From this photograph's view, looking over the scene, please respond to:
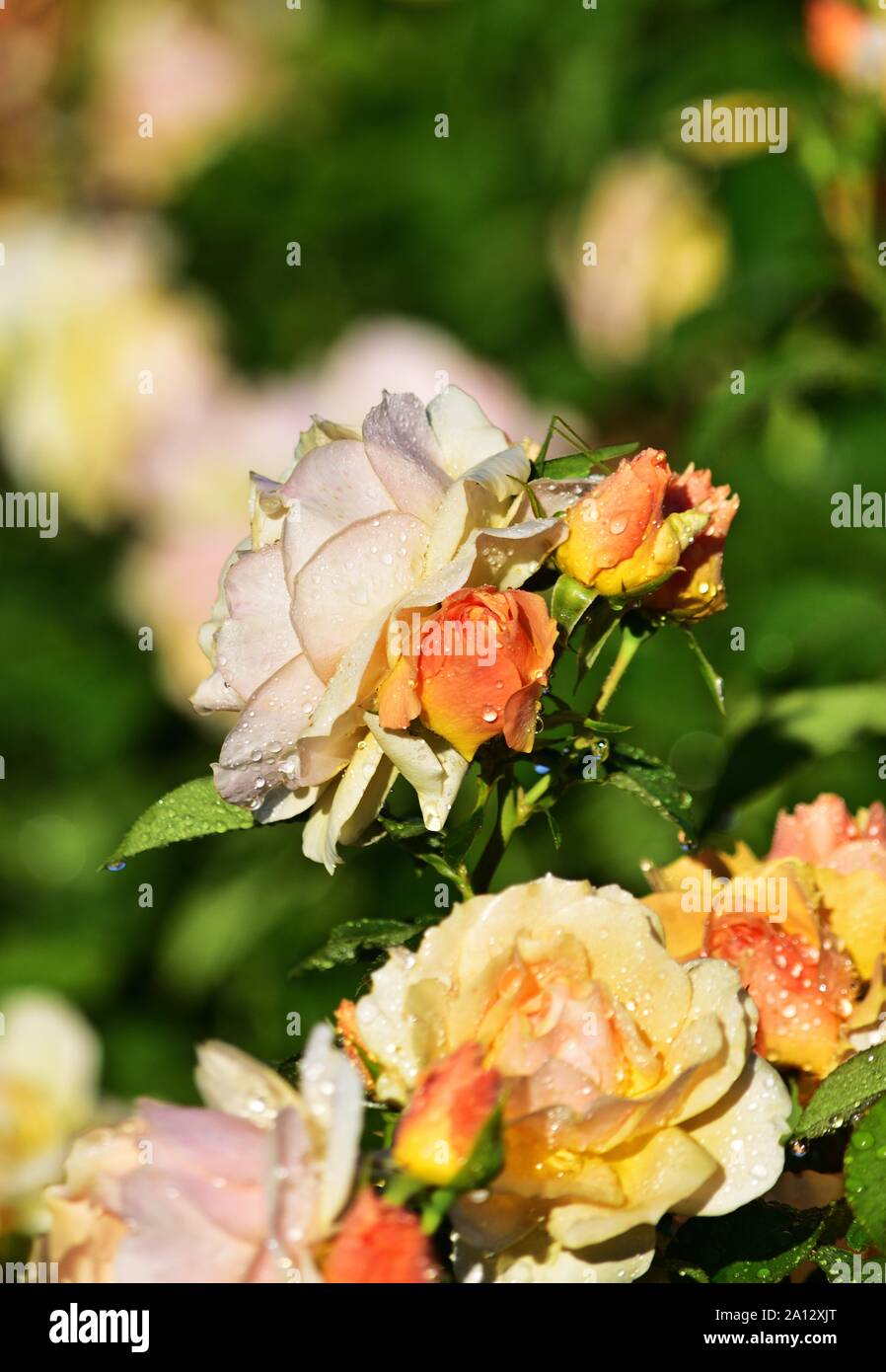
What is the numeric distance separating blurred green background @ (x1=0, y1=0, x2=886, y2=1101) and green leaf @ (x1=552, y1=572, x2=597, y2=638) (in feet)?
1.12

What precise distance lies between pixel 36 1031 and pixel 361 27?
198cm

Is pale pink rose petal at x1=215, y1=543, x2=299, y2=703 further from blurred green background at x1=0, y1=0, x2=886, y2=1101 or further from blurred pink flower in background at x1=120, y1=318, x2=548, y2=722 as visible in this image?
blurred pink flower in background at x1=120, y1=318, x2=548, y2=722

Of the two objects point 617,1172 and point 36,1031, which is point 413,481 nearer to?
point 617,1172

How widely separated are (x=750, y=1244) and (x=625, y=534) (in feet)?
1.03

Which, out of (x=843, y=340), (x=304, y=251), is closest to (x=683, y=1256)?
(x=843, y=340)

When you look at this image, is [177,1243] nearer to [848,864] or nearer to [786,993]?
[786,993]

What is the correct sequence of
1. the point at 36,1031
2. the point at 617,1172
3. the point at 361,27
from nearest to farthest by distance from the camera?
the point at 617,1172
the point at 36,1031
the point at 361,27

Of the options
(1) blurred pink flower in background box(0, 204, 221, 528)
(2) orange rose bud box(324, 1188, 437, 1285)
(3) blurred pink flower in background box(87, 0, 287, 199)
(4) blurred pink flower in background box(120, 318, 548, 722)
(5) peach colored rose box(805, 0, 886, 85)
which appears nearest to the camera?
(2) orange rose bud box(324, 1188, 437, 1285)

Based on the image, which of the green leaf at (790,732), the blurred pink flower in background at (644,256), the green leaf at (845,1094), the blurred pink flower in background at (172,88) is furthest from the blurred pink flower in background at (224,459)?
the green leaf at (845,1094)

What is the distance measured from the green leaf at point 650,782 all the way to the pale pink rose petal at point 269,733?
0.48 feet

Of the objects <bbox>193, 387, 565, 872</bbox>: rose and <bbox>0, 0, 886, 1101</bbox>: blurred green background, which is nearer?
<bbox>193, 387, 565, 872</bbox>: rose

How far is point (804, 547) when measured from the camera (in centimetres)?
210

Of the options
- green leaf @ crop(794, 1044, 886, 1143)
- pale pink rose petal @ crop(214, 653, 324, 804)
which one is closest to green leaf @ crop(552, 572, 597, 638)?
pale pink rose petal @ crop(214, 653, 324, 804)

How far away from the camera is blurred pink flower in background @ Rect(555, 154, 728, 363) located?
246cm
